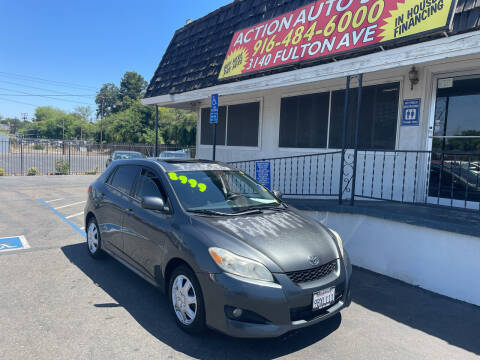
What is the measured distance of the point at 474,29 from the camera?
4.43 meters

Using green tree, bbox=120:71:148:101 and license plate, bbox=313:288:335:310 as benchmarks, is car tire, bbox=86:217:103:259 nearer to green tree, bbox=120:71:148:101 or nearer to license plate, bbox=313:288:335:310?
license plate, bbox=313:288:335:310

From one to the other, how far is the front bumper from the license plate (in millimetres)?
55

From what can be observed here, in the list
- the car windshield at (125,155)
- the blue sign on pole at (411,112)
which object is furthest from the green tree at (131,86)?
the blue sign on pole at (411,112)

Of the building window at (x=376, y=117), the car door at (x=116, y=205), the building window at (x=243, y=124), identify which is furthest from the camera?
the building window at (x=243, y=124)

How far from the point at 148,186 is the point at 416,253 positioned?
3.70 metres

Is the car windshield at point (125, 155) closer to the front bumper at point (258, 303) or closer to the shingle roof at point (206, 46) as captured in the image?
the shingle roof at point (206, 46)

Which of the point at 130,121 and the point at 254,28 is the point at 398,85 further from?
the point at 130,121

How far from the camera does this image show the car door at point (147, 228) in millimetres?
3658

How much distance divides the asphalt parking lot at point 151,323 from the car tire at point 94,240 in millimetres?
148

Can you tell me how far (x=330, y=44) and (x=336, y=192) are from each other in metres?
3.03

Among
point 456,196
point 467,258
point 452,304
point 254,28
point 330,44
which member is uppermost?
point 254,28

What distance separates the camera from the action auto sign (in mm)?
5000

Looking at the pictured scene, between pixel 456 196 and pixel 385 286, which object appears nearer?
pixel 385 286

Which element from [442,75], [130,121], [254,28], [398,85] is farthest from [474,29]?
[130,121]
